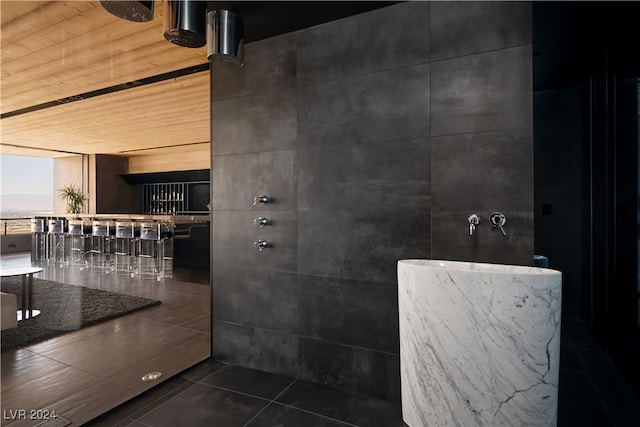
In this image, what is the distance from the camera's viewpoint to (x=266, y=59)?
8.05 feet

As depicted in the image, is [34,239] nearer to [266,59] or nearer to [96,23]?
[96,23]

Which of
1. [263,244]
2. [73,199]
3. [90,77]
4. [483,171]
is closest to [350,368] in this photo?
[263,244]

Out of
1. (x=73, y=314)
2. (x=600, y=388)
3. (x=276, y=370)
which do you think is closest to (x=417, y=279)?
(x=276, y=370)

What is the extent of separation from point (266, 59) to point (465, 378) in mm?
2336

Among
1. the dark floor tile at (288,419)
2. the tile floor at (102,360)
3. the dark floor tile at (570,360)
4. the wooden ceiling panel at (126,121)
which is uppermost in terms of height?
the wooden ceiling panel at (126,121)

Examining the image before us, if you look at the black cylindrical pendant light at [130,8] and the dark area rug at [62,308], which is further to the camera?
the dark area rug at [62,308]

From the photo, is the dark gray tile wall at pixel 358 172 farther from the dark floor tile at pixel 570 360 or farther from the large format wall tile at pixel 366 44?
the dark floor tile at pixel 570 360

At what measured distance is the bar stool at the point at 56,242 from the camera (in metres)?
6.46

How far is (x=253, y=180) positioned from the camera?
2.48m

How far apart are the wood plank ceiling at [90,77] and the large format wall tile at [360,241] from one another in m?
1.95

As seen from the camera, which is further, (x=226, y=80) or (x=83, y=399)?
(x=226, y=80)

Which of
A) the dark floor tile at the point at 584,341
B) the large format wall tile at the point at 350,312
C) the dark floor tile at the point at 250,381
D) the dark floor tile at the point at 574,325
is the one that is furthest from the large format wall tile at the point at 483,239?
the dark floor tile at the point at 574,325

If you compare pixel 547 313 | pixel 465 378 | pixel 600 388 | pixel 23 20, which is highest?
pixel 23 20

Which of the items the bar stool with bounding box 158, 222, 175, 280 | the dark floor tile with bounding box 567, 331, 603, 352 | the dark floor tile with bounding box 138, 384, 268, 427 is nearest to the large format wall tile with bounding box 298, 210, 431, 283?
the dark floor tile with bounding box 138, 384, 268, 427
